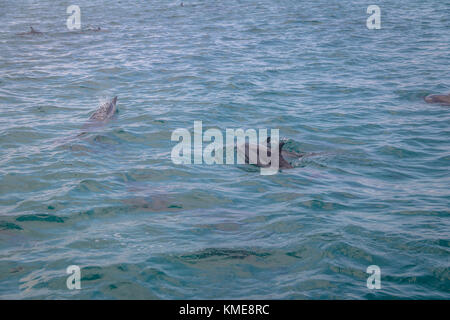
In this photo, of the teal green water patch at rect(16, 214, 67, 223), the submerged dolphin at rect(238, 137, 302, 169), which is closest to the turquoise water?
the teal green water patch at rect(16, 214, 67, 223)

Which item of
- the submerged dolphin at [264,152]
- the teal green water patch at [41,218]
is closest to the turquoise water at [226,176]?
the teal green water patch at [41,218]

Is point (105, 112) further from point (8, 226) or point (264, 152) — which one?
point (8, 226)

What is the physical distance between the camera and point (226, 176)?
8508 millimetres

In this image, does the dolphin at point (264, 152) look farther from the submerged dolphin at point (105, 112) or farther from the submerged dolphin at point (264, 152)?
the submerged dolphin at point (105, 112)

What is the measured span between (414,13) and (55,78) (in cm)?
1855

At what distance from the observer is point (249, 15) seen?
1006 inches

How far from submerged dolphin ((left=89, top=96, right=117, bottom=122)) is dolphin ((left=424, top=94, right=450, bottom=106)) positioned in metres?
7.97

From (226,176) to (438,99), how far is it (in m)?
7.07

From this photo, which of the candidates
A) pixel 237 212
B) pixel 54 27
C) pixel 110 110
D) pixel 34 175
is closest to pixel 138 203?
pixel 237 212

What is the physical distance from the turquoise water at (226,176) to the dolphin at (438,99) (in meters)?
0.28

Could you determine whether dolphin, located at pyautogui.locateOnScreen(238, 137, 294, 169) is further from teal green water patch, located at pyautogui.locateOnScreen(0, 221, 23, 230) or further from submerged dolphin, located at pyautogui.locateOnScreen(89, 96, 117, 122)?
teal green water patch, located at pyautogui.locateOnScreen(0, 221, 23, 230)

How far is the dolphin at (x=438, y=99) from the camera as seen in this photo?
12.4 m

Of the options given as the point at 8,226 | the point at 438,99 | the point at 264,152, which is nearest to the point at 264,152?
the point at 264,152
